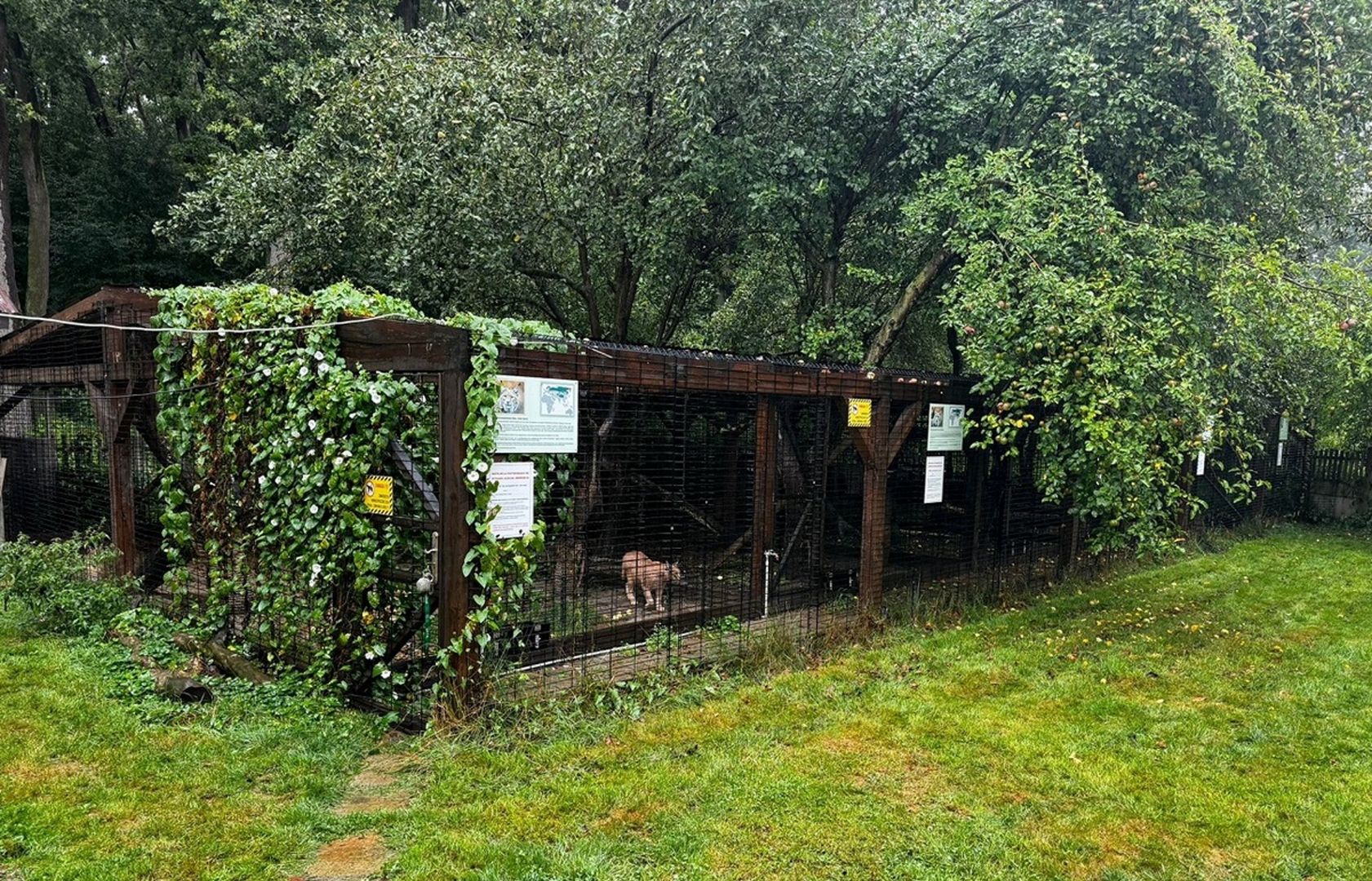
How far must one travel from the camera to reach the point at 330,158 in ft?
32.9

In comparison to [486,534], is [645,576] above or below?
below

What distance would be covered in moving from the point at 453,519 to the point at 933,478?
14.5 feet

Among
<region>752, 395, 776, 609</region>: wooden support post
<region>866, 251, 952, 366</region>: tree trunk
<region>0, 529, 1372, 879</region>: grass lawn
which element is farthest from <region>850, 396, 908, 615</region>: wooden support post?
<region>866, 251, 952, 366</region>: tree trunk

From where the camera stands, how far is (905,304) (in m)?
9.45

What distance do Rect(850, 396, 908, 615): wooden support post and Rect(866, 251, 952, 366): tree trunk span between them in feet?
8.27

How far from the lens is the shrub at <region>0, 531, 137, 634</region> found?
19.4 ft

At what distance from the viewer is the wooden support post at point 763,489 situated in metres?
6.34

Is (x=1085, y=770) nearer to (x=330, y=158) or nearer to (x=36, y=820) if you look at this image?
(x=36, y=820)

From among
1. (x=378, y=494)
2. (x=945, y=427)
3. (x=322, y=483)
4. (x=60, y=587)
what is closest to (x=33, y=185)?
(x=60, y=587)

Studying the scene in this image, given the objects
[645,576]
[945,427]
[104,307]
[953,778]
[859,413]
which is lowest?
[953,778]

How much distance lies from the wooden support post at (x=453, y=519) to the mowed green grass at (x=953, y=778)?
574 mm

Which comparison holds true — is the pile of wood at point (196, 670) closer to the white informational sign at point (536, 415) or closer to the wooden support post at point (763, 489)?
the white informational sign at point (536, 415)

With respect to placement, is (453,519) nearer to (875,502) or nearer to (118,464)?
(875,502)

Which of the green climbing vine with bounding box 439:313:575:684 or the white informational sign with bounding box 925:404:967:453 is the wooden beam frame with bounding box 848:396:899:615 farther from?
the green climbing vine with bounding box 439:313:575:684
